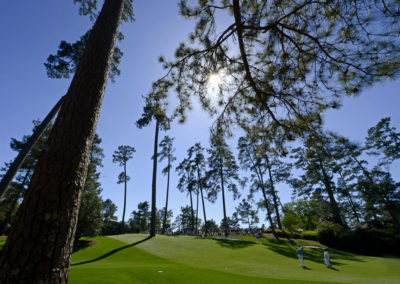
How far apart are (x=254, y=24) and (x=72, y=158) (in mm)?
4758

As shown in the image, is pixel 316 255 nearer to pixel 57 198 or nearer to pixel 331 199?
pixel 331 199

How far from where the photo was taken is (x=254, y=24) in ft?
14.4

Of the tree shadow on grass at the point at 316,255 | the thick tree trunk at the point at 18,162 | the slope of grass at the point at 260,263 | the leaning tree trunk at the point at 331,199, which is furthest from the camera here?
the leaning tree trunk at the point at 331,199

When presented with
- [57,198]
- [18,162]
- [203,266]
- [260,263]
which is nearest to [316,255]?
[260,263]

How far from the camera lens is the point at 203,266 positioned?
9.72 metres

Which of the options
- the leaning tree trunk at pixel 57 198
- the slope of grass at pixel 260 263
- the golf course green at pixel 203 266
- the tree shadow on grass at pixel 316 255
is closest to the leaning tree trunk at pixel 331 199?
the tree shadow on grass at pixel 316 255

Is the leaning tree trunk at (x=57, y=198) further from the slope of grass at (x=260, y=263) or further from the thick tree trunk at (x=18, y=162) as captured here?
the thick tree trunk at (x=18, y=162)

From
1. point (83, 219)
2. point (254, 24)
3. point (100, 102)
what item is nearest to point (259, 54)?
point (254, 24)

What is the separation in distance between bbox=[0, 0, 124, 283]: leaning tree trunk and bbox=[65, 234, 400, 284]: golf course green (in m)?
6.29

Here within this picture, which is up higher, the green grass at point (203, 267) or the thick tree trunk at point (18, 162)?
the thick tree trunk at point (18, 162)

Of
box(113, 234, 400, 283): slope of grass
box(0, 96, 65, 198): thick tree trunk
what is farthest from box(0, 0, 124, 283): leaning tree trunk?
box(0, 96, 65, 198): thick tree trunk

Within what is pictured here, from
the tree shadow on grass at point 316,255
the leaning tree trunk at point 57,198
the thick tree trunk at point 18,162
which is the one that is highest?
the thick tree trunk at point 18,162

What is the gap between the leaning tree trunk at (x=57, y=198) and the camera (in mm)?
1186

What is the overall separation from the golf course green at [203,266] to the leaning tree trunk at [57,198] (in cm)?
629
